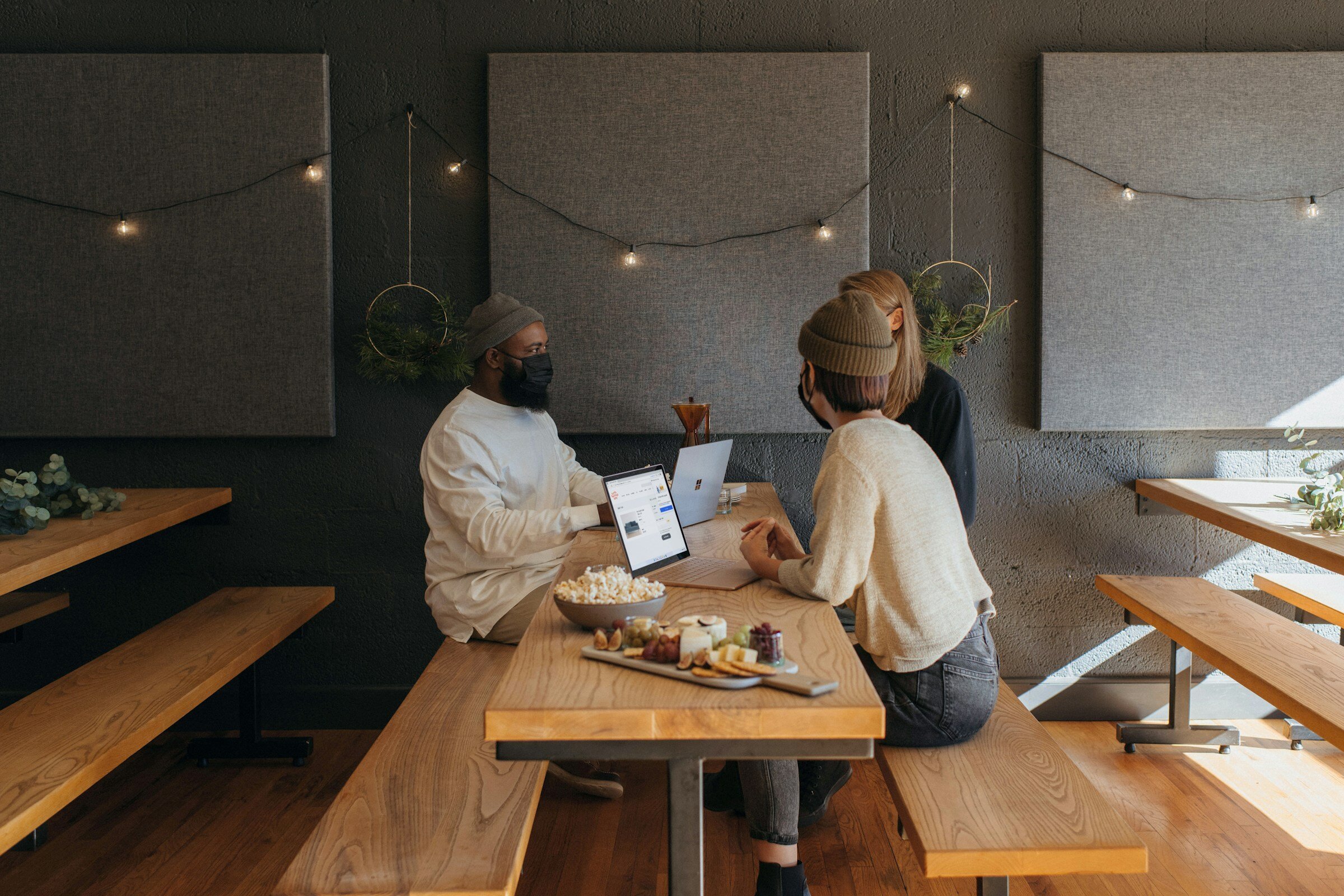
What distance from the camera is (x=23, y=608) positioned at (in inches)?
121

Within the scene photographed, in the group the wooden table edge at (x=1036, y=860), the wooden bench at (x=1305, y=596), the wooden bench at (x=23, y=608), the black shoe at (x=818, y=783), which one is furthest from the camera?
the wooden bench at (x=23, y=608)

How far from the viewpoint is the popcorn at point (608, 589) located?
5.38 feet

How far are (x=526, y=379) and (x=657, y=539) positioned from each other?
881 millimetres

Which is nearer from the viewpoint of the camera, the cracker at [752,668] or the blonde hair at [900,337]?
the cracker at [752,668]

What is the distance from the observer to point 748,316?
11.0 feet

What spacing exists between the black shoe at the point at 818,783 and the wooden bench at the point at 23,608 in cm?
243

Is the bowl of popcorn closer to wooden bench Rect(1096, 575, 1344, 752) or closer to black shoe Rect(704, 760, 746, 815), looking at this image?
black shoe Rect(704, 760, 746, 815)

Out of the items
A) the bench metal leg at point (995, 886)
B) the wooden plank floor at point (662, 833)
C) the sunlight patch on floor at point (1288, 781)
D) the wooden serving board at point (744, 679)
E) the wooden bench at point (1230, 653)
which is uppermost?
the wooden serving board at point (744, 679)

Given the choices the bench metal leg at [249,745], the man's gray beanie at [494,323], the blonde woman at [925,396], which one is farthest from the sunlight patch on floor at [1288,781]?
the bench metal leg at [249,745]

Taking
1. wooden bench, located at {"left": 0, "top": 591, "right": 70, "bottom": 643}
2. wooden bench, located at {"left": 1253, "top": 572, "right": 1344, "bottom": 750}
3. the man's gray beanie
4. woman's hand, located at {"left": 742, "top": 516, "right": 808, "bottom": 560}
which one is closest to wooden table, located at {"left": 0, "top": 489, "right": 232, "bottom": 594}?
wooden bench, located at {"left": 0, "top": 591, "right": 70, "bottom": 643}

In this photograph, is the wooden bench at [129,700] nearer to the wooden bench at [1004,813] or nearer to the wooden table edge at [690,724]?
the wooden table edge at [690,724]

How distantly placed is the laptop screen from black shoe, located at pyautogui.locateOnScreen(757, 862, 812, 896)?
652 mm

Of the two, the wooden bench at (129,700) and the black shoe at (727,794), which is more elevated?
the wooden bench at (129,700)

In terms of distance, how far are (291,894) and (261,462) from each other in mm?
2253
